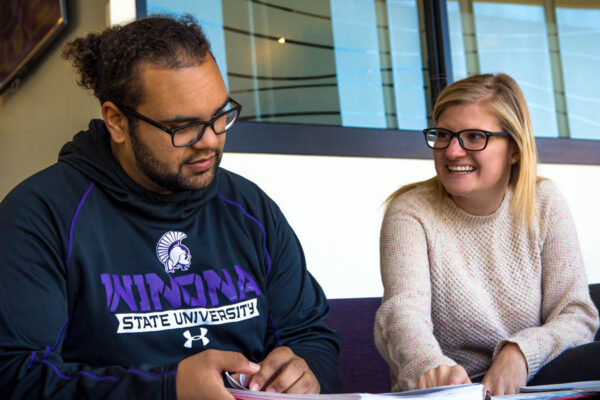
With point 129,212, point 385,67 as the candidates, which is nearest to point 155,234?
point 129,212

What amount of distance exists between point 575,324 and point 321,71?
→ 183cm

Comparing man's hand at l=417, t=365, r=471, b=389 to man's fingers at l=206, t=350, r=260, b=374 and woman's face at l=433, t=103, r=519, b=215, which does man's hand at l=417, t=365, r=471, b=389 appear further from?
woman's face at l=433, t=103, r=519, b=215

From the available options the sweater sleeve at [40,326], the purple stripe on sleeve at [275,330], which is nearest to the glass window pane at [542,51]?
the purple stripe on sleeve at [275,330]

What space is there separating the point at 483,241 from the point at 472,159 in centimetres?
23

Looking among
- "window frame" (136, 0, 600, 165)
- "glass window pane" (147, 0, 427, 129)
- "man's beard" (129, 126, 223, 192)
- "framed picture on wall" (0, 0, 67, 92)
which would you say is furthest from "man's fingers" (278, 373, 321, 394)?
"framed picture on wall" (0, 0, 67, 92)

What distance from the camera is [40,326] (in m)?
1.06

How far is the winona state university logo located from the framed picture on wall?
1.65 metres

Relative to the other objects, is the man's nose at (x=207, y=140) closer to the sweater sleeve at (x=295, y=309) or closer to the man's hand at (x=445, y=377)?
the sweater sleeve at (x=295, y=309)

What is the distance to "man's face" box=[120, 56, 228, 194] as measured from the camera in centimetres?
126

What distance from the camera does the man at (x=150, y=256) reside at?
1045 mm

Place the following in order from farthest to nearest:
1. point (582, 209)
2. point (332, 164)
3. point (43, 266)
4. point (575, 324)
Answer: point (582, 209), point (332, 164), point (575, 324), point (43, 266)

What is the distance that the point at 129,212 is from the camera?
1.29 meters

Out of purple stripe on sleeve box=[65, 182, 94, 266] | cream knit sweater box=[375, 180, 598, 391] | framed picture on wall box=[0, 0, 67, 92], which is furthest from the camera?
framed picture on wall box=[0, 0, 67, 92]

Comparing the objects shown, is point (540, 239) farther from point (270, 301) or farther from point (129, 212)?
point (129, 212)
